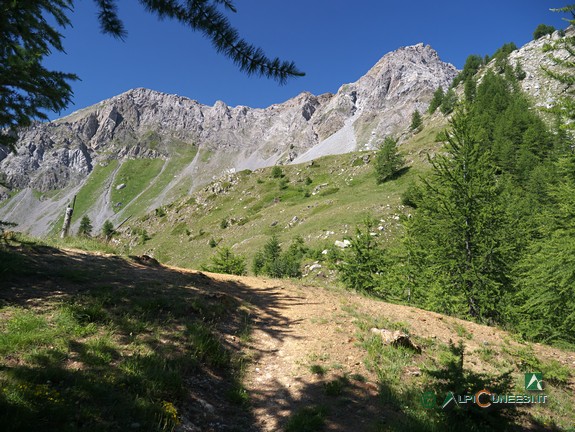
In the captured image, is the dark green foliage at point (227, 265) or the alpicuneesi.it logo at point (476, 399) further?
the dark green foliage at point (227, 265)

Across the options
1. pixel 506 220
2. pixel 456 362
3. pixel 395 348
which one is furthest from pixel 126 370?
pixel 506 220

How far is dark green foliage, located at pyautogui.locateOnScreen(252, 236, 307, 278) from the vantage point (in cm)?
2516

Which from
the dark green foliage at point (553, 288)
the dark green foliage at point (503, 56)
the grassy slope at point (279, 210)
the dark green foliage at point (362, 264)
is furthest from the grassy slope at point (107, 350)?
the dark green foliage at point (503, 56)

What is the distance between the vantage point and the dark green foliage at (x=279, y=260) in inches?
990

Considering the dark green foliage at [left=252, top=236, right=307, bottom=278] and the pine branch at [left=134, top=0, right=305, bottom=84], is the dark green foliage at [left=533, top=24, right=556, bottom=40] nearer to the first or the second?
the dark green foliage at [left=252, top=236, right=307, bottom=278]

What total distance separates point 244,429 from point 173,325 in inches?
114

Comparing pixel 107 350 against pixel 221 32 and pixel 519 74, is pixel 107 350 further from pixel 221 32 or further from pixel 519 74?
pixel 519 74

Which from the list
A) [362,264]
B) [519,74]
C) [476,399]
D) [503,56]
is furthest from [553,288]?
[503,56]

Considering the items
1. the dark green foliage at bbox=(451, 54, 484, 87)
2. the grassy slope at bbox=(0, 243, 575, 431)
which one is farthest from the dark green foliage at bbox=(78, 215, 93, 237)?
the dark green foliage at bbox=(451, 54, 484, 87)

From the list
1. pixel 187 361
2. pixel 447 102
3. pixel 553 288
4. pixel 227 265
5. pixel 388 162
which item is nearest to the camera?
pixel 187 361

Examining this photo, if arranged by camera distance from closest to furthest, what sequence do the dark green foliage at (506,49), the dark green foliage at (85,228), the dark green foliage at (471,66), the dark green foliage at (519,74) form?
the dark green foliage at (85,228)
the dark green foliage at (519,74)
the dark green foliage at (506,49)
the dark green foliage at (471,66)

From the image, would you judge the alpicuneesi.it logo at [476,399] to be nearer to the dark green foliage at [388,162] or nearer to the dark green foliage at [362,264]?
the dark green foliage at [362,264]

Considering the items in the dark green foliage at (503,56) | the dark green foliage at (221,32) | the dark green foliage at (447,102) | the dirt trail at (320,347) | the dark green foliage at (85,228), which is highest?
the dark green foliage at (503,56)

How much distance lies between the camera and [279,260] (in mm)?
26375
